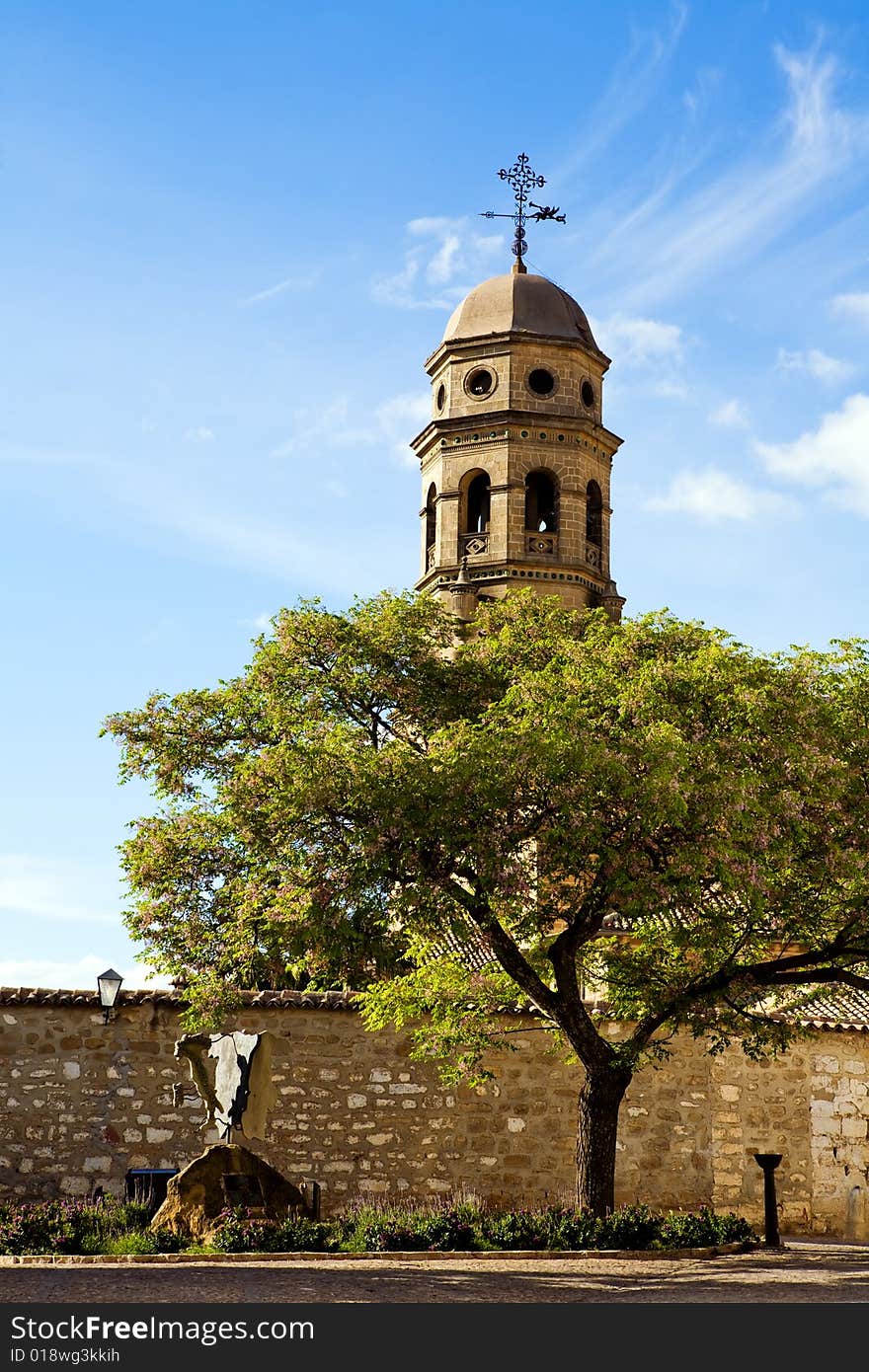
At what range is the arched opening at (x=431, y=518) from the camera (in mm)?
39375

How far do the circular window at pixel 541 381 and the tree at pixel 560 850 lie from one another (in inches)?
796

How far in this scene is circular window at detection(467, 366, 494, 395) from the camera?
39188 mm

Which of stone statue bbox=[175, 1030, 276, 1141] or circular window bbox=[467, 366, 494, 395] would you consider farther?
circular window bbox=[467, 366, 494, 395]

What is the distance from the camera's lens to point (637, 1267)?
1457cm

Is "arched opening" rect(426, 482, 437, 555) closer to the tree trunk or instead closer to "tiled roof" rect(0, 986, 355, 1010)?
"tiled roof" rect(0, 986, 355, 1010)

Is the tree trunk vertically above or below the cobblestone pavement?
above

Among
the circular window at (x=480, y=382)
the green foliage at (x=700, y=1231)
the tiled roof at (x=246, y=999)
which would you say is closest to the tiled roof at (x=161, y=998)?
the tiled roof at (x=246, y=999)

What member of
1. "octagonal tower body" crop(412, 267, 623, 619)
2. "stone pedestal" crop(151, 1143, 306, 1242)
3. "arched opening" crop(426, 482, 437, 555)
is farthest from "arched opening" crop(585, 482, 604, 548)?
"stone pedestal" crop(151, 1143, 306, 1242)

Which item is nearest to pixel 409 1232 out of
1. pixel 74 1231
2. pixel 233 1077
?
pixel 233 1077

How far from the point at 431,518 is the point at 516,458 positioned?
292 cm

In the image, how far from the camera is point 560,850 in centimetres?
1625

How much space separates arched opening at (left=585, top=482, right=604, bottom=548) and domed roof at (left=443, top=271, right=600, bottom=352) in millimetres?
3878

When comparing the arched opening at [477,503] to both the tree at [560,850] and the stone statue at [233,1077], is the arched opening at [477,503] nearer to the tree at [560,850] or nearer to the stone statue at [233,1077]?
the tree at [560,850]
